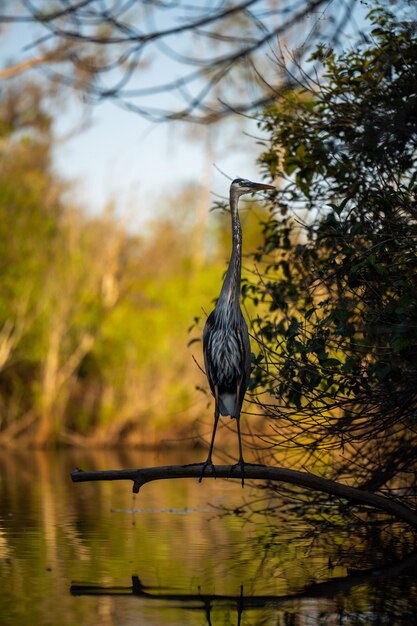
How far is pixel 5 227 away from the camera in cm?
1983

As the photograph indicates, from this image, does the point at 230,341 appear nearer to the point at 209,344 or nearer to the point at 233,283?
the point at 209,344

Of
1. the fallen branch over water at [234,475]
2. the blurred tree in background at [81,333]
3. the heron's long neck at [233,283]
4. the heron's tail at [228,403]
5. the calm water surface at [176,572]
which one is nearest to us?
the calm water surface at [176,572]

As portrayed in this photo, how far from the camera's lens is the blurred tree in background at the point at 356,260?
5.88m

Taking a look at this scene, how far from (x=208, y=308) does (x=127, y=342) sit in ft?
5.91

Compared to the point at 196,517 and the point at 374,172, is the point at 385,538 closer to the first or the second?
the point at 196,517

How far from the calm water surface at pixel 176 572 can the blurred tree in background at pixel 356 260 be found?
0.76 metres

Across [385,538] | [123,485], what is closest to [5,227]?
[123,485]

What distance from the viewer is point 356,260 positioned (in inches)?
241

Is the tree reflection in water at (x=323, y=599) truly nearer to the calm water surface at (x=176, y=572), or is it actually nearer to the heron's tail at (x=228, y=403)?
the calm water surface at (x=176, y=572)

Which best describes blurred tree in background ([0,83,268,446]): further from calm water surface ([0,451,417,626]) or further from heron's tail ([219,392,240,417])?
heron's tail ([219,392,240,417])

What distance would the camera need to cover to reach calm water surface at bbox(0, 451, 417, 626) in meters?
5.05

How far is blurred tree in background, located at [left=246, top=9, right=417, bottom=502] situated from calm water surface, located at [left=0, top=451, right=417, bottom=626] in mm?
761

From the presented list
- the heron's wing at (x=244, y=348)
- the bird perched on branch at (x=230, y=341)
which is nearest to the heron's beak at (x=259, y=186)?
the bird perched on branch at (x=230, y=341)

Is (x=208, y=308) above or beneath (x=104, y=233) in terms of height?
beneath
